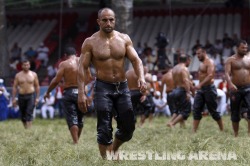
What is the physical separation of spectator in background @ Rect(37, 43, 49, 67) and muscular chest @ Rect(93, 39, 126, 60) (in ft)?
65.1

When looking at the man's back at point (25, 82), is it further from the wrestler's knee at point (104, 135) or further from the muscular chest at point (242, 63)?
the wrestler's knee at point (104, 135)

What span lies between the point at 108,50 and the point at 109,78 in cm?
36

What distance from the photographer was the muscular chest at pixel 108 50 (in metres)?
8.14

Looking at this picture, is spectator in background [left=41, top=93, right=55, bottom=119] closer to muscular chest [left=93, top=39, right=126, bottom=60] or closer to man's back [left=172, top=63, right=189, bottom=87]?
man's back [left=172, top=63, right=189, bottom=87]

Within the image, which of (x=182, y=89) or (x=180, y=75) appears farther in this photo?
(x=182, y=89)

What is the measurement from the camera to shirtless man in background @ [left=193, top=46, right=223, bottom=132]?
13531 mm

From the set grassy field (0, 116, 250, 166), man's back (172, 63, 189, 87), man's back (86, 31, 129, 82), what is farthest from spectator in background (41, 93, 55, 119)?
man's back (86, 31, 129, 82)

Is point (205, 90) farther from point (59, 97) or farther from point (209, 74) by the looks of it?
point (59, 97)

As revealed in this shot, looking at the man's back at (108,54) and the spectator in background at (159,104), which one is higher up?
the man's back at (108,54)

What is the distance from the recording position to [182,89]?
15320 millimetres

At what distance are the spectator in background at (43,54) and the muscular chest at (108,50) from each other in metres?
19.8

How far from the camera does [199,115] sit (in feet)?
45.3

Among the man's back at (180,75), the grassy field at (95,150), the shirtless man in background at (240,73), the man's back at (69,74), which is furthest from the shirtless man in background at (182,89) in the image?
the man's back at (69,74)

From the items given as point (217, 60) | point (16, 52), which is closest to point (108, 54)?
point (217, 60)
